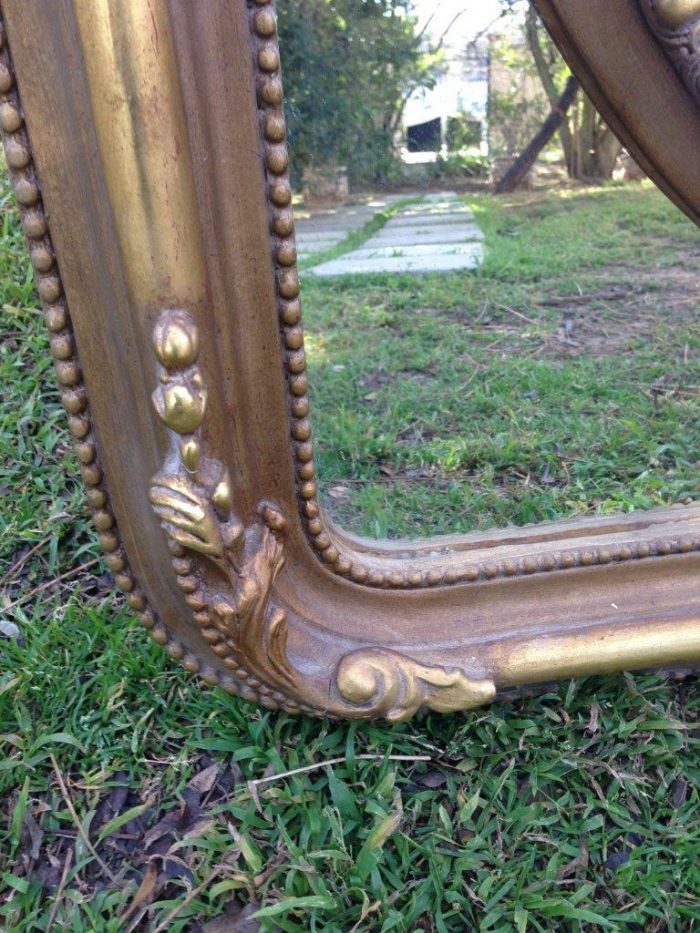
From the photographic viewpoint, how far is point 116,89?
0.52m

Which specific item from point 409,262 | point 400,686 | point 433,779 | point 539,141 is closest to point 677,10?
point 400,686

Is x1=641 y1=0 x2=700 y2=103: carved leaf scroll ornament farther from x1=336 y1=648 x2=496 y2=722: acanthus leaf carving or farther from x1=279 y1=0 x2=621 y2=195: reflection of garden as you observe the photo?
x1=336 y1=648 x2=496 y2=722: acanthus leaf carving

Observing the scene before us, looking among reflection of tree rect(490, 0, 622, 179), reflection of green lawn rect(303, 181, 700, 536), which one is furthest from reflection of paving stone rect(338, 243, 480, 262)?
reflection of tree rect(490, 0, 622, 179)

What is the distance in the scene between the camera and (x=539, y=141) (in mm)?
1435

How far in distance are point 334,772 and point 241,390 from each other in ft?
1.28

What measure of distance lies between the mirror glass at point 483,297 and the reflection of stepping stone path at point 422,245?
8 centimetres

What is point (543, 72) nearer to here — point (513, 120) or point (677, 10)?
point (677, 10)

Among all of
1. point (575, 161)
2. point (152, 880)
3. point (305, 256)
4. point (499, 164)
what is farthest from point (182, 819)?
point (305, 256)

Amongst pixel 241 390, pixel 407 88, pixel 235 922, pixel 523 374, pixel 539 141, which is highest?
pixel 407 88

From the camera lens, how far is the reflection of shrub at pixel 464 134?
1.47 m

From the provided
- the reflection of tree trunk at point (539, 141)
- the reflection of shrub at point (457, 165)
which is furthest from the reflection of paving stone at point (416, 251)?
the reflection of shrub at point (457, 165)

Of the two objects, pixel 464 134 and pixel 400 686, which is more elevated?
pixel 464 134

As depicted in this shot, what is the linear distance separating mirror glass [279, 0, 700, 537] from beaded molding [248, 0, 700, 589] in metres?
0.17

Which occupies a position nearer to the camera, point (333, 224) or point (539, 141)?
point (539, 141)
